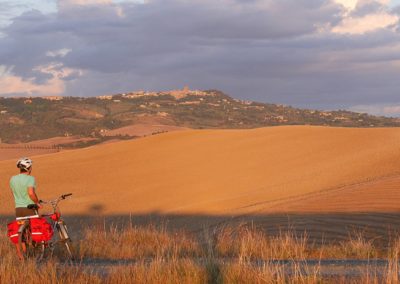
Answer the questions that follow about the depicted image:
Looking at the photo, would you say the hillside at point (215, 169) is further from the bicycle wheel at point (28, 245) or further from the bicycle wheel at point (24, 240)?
the bicycle wheel at point (24, 240)

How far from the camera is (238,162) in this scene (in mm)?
38594

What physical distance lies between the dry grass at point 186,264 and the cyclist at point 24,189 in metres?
0.78

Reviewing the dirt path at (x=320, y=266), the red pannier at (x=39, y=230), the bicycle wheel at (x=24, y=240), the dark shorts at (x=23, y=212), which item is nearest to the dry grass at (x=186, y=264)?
the dirt path at (x=320, y=266)

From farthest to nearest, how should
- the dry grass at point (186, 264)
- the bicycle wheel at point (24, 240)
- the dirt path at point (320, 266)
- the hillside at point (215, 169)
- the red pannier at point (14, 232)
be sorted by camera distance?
the hillside at point (215, 169) < the red pannier at point (14, 232) < the bicycle wheel at point (24, 240) < the dirt path at point (320, 266) < the dry grass at point (186, 264)

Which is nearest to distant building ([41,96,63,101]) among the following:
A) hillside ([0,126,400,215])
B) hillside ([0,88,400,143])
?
hillside ([0,88,400,143])

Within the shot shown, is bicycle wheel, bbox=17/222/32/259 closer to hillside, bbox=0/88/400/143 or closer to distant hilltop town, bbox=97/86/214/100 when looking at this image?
Answer: hillside, bbox=0/88/400/143

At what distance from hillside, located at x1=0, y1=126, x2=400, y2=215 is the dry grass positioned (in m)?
7.07

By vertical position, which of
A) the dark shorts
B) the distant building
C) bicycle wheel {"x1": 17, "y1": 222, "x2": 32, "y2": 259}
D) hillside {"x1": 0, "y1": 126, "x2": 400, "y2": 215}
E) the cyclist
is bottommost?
hillside {"x1": 0, "y1": 126, "x2": 400, "y2": 215}

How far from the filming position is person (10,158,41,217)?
11242 mm

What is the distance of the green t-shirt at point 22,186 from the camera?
11.2m

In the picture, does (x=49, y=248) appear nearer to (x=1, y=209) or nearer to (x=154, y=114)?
(x=1, y=209)

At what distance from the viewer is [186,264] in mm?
9266

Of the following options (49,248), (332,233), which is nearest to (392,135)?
(332,233)

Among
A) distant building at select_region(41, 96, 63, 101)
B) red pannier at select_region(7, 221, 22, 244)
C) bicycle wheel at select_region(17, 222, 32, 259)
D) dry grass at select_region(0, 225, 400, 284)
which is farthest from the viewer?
distant building at select_region(41, 96, 63, 101)
